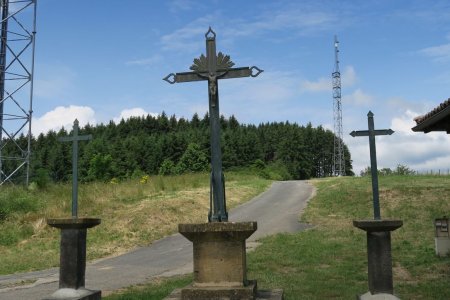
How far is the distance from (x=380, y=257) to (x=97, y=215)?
42.8ft

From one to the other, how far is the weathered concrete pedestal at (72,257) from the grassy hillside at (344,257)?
4.62 ft

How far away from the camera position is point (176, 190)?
2406 cm

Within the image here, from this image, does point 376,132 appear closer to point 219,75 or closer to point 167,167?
point 219,75

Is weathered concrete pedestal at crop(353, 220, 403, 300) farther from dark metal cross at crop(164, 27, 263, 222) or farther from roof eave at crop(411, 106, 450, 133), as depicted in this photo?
roof eave at crop(411, 106, 450, 133)

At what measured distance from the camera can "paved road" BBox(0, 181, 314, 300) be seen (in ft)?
30.5

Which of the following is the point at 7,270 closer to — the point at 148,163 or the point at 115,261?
the point at 115,261

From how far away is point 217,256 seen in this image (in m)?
5.86

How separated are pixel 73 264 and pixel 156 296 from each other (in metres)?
1.77

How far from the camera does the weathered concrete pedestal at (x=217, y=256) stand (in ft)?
18.9

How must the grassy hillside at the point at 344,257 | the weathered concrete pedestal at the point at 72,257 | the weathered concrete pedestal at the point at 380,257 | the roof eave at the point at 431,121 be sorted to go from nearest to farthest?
the weathered concrete pedestal at the point at 380,257
the weathered concrete pedestal at the point at 72,257
the grassy hillside at the point at 344,257
the roof eave at the point at 431,121

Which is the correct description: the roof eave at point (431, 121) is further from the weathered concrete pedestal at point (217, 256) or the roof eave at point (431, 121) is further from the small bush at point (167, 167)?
the small bush at point (167, 167)

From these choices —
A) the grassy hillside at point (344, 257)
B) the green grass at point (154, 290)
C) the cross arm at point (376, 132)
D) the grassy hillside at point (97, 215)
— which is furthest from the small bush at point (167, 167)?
the cross arm at point (376, 132)

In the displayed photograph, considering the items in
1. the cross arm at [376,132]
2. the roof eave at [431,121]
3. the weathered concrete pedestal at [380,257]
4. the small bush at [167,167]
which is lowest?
the weathered concrete pedestal at [380,257]

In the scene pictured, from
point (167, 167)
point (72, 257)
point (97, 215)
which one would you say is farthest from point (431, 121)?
point (167, 167)
